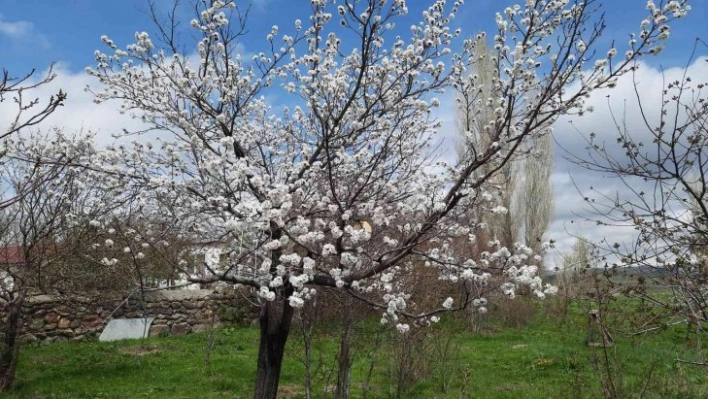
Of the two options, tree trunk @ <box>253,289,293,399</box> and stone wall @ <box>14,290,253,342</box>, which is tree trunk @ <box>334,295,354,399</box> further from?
stone wall @ <box>14,290,253,342</box>

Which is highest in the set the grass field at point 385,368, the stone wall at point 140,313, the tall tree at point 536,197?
the tall tree at point 536,197

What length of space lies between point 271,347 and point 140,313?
8404 mm

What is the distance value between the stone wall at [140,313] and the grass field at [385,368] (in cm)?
49

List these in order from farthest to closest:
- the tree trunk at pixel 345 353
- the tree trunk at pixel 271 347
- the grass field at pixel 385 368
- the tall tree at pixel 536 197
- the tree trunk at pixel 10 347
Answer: the tall tree at pixel 536 197 → the tree trunk at pixel 10 347 → the grass field at pixel 385 368 → the tree trunk at pixel 345 353 → the tree trunk at pixel 271 347

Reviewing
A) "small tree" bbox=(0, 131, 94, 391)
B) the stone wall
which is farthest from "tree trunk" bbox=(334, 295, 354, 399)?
the stone wall

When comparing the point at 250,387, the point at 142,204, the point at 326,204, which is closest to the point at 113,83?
the point at 142,204

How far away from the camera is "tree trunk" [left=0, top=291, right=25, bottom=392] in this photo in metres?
7.75

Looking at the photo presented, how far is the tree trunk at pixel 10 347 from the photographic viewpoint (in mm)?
7750

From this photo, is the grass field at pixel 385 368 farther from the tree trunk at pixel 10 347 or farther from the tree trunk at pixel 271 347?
the tree trunk at pixel 271 347

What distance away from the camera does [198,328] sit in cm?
1349

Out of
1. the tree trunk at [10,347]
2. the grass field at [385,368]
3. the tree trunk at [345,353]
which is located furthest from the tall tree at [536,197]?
the tree trunk at [10,347]

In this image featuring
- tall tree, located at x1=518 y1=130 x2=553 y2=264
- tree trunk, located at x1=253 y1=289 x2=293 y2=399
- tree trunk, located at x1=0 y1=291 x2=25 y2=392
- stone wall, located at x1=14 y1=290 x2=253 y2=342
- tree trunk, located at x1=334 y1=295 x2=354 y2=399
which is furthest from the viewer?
tall tree, located at x1=518 y1=130 x2=553 y2=264

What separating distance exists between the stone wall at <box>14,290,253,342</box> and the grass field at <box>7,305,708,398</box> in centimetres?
49

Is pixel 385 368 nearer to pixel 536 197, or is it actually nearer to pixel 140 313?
pixel 140 313
